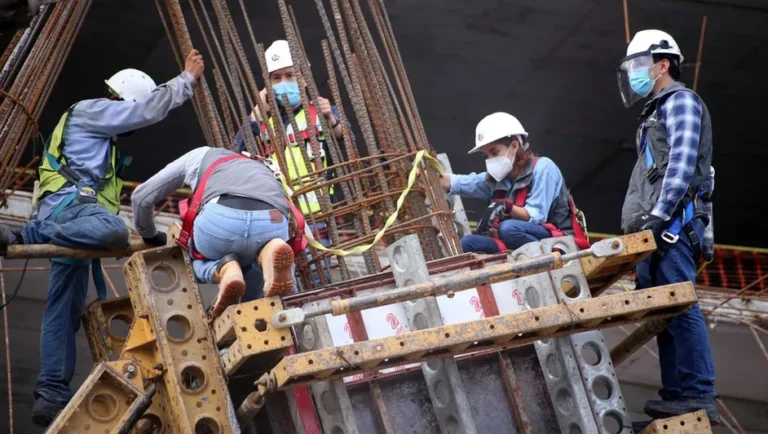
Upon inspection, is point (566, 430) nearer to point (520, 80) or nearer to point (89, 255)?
point (89, 255)

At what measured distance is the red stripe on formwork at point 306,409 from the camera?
782cm

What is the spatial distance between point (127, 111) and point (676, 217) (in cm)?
Result: 375

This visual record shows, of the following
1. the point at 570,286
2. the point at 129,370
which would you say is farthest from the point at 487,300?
the point at 129,370

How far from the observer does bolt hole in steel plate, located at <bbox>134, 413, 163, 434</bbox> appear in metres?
8.12

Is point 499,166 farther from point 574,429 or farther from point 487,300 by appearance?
point 574,429

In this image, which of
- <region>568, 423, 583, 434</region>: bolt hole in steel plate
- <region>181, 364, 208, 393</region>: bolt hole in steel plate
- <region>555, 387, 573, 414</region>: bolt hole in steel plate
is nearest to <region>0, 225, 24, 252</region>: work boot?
<region>181, 364, 208, 393</region>: bolt hole in steel plate

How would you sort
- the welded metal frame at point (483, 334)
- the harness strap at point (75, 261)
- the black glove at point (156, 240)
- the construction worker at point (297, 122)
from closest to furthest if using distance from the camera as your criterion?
the welded metal frame at point (483, 334) → the black glove at point (156, 240) → the harness strap at point (75, 261) → the construction worker at point (297, 122)

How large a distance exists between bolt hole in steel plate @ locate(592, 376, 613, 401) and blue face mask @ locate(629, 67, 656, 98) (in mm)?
2092

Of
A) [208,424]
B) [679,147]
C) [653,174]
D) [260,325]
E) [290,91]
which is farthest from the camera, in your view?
[290,91]

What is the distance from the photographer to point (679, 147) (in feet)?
27.7

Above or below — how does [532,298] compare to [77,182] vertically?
below

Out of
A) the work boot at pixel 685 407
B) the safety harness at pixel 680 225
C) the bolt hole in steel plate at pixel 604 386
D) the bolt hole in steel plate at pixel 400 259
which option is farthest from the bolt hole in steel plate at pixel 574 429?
the bolt hole in steel plate at pixel 400 259

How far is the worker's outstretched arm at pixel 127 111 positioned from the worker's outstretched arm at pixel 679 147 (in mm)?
3311

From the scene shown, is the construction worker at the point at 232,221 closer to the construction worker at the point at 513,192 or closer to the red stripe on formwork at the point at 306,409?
the red stripe on formwork at the point at 306,409
